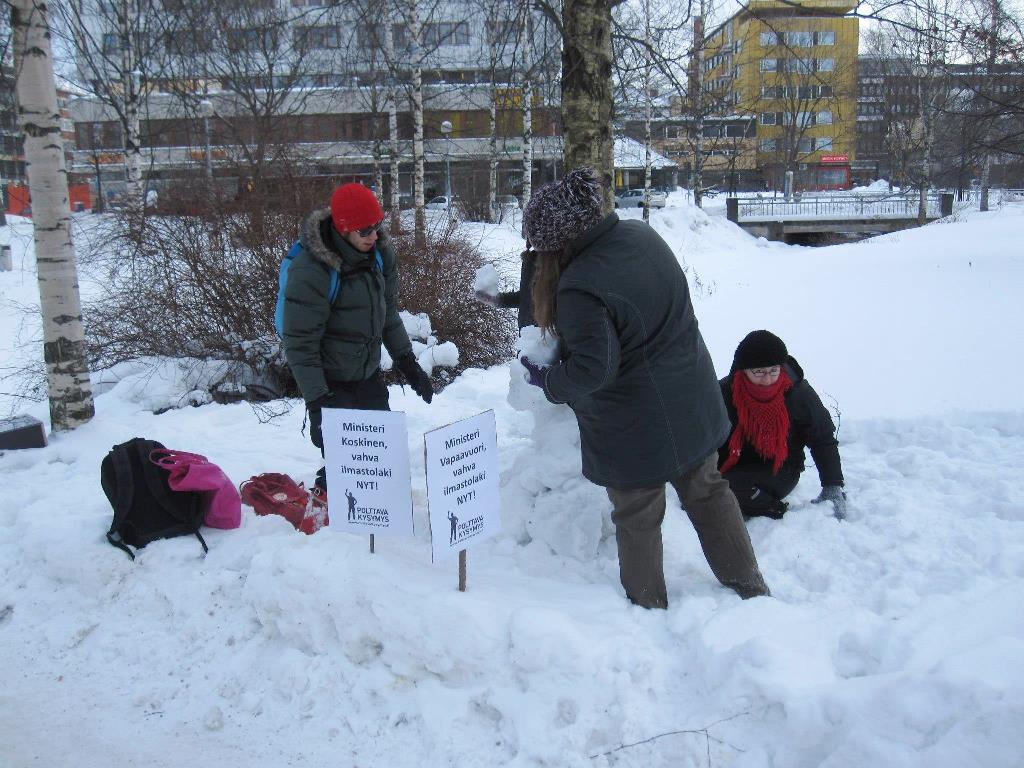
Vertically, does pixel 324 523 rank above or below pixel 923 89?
below

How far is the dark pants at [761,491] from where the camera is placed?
3.62 meters

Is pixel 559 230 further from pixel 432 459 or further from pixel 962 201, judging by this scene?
pixel 962 201

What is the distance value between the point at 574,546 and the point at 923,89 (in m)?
31.1

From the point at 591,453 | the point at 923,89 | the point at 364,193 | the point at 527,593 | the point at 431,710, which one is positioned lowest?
the point at 431,710

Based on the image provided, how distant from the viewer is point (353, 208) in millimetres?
3215

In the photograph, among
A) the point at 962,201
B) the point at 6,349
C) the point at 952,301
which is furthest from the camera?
the point at 962,201

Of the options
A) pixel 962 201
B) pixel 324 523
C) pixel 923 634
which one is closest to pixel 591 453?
pixel 923 634

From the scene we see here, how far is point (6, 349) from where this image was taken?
1039cm

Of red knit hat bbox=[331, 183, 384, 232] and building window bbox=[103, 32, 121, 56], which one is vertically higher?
building window bbox=[103, 32, 121, 56]

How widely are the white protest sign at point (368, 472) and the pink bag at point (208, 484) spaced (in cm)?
82

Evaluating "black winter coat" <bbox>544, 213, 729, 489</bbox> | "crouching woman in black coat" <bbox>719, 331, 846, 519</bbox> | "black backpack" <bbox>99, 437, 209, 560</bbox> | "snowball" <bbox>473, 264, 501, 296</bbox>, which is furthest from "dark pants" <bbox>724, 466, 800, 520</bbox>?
"black backpack" <bbox>99, 437, 209, 560</bbox>

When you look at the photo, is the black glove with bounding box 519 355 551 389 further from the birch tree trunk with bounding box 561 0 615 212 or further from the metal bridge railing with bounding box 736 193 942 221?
the metal bridge railing with bounding box 736 193 942 221

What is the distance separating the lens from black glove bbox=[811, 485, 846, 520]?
3.60 metres

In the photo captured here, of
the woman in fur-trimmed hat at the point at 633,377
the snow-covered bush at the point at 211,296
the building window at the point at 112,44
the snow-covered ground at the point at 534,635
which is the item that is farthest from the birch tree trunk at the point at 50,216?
the building window at the point at 112,44
